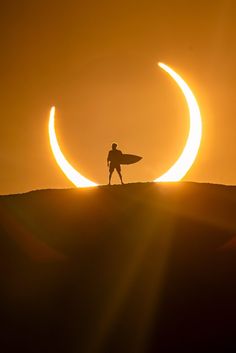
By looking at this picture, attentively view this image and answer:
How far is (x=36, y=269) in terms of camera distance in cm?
1731

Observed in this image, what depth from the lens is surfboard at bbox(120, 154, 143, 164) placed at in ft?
87.0

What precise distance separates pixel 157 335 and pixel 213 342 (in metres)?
1.54

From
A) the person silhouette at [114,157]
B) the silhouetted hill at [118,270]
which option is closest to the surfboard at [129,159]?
the person silhouette at [114,157]

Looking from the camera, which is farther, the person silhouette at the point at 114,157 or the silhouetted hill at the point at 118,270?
the person silhouette at the point at 114,157

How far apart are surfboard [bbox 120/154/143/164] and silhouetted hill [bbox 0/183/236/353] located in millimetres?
2067

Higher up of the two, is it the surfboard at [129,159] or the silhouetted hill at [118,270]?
the surfboard at [129,159]

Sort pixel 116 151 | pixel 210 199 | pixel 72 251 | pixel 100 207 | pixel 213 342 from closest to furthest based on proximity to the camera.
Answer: pixel 213 342
pixel 72 251
pixel 100 207
pixel 210 199
pixel 116 151

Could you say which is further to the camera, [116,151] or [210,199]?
[116,151]

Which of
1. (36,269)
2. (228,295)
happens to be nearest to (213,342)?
(228,295)

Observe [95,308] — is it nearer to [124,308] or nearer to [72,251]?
[124,308]

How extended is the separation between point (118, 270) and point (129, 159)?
36.4ft

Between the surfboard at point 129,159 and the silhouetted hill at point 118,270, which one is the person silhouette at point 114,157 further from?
the silhouetted hill at point 118,270

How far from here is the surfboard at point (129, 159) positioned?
26528 millimetres

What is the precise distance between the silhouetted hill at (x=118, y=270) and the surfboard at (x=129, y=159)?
81.4 inches
